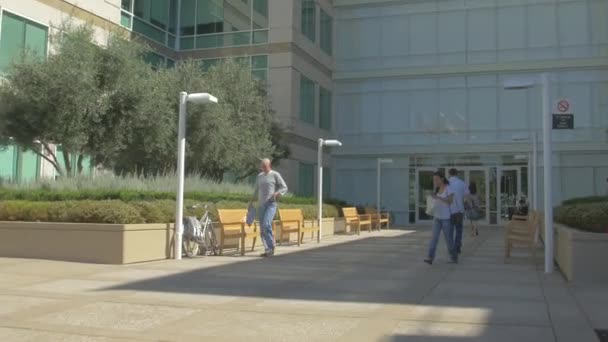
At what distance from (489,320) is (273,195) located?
254 inches

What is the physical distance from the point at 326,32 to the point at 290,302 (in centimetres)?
2733

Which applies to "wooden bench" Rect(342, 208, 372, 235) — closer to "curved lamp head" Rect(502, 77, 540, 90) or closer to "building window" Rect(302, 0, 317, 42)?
"curved lamp head" Rect(502, 77, 540, 90)

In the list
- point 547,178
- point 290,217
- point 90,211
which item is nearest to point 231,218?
point 90,211

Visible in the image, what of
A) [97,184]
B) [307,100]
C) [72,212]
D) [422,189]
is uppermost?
[307,100]

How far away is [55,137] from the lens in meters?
14.2

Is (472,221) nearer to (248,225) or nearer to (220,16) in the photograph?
(248,225)

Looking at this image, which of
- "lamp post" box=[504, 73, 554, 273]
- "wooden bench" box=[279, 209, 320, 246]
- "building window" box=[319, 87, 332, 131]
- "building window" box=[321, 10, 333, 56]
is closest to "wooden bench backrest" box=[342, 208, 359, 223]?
"wooden bench" box=[279, 209, 320, 246]

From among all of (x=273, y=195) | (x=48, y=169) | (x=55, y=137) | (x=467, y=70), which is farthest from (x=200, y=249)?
(x=467, y=70)

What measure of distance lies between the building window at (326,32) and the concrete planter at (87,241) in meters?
22.5

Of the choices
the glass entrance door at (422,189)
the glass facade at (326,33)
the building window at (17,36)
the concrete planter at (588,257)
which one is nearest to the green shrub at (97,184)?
the building window at (17,36)

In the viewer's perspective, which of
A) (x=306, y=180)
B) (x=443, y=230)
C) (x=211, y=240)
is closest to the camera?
(x=443, y=230)

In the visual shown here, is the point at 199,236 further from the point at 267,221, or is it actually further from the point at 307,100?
the point at 307,100

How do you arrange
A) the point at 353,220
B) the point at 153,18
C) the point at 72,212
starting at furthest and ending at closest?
the point at 153,18
the point at 353,220
the point at 72,212

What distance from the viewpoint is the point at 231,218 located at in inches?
499
